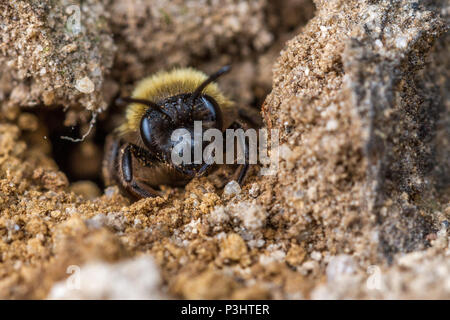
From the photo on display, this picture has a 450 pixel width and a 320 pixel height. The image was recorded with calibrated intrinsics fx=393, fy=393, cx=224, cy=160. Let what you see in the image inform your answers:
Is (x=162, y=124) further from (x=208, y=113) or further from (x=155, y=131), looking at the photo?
(x=208, y=113)

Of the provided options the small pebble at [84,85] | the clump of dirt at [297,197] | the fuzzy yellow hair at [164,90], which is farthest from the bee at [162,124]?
the small pebble at [84,85]

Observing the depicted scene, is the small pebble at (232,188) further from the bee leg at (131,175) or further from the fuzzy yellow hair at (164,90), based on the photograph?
the fuzzy yellow hair at (164,90)

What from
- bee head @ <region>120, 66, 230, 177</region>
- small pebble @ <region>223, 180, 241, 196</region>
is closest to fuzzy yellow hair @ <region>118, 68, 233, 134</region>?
bee head @ <region>120, 66, 230, 177</region>

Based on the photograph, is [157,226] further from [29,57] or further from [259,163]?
[29,57]

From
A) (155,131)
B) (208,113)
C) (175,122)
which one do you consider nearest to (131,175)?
(155,131)

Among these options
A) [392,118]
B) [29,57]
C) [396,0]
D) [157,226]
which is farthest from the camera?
[29,57]
